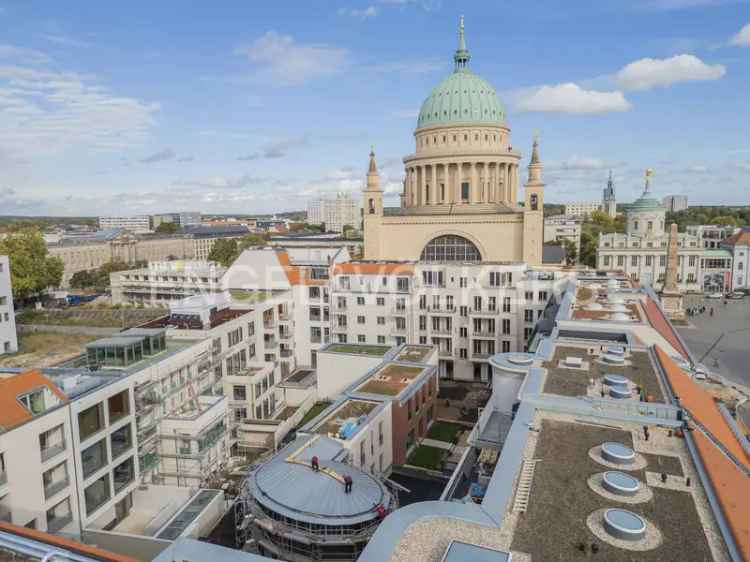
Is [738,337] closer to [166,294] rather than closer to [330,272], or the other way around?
[330,272]

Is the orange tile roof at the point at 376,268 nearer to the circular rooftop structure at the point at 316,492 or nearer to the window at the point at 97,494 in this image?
the window at the point at 97,494

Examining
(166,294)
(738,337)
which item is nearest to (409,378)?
(738,337)

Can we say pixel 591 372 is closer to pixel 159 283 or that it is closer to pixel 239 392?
pixel 239 392

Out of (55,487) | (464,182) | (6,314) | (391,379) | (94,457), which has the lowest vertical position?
(55,487)

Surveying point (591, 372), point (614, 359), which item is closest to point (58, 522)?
point (591, 372)

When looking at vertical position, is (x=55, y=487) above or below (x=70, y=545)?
below

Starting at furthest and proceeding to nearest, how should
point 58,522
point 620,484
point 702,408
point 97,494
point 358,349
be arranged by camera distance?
1. point 358,349
2. point 97,494
3. point 58,522
4. point 702,408
5. point 620,484
